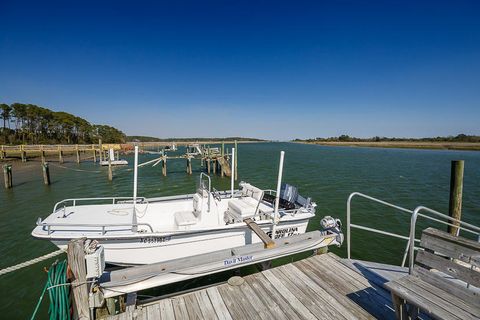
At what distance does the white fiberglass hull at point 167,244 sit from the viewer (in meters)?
6.24

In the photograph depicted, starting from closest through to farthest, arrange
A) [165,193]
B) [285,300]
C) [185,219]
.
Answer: [285,300], [185,219], [165,193]

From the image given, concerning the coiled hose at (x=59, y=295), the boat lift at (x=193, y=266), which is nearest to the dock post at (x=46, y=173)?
the coiled hose at (x=59, y=295)

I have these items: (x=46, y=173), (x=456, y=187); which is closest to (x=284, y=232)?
(x=456, y=187)

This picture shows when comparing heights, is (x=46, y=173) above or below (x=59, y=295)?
below

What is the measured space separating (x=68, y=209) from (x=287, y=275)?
25.4ft

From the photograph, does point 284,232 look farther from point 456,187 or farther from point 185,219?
point 456,187

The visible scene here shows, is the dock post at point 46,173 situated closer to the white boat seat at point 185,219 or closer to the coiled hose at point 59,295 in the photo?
the white boat seat at point 185,219

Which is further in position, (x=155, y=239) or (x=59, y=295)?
(x=155, y=239)

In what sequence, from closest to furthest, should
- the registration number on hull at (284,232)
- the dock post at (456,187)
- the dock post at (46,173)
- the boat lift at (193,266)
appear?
1. the boat lift at (193,266)
2. the dock post at (456,187)
3. the registration number on hull at (284,232)
4. the dock post at (46,173)

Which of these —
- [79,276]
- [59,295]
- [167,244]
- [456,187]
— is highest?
[456,187]

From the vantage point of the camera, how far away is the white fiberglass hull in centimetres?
624

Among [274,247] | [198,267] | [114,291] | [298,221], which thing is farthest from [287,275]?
[298,221]

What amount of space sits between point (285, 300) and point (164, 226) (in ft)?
17.4

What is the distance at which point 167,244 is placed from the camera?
6.54 metres
